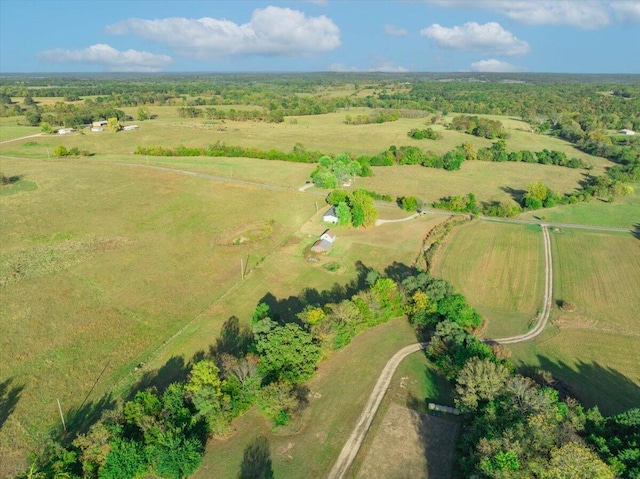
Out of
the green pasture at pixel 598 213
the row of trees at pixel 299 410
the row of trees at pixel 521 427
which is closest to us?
the row of trees at pixel 521 427

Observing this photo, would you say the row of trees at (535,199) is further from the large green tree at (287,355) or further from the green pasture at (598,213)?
the large green tree at (287,355)

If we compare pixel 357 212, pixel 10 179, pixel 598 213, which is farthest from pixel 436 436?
pixel 10 179

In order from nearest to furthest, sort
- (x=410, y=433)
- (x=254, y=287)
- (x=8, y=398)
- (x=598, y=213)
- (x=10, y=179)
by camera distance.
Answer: (x=410, y=433) < (x=8, y=398) < (x=254, y=287) < (x=598, y=213) < (x=10, y=179)

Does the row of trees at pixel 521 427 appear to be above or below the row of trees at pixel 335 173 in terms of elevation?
below

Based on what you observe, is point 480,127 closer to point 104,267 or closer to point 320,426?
point 104,267

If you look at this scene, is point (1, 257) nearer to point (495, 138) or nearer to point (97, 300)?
point (97, 300)

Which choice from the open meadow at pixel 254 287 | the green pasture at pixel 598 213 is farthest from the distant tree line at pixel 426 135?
the green pasture at pixel 598 213
